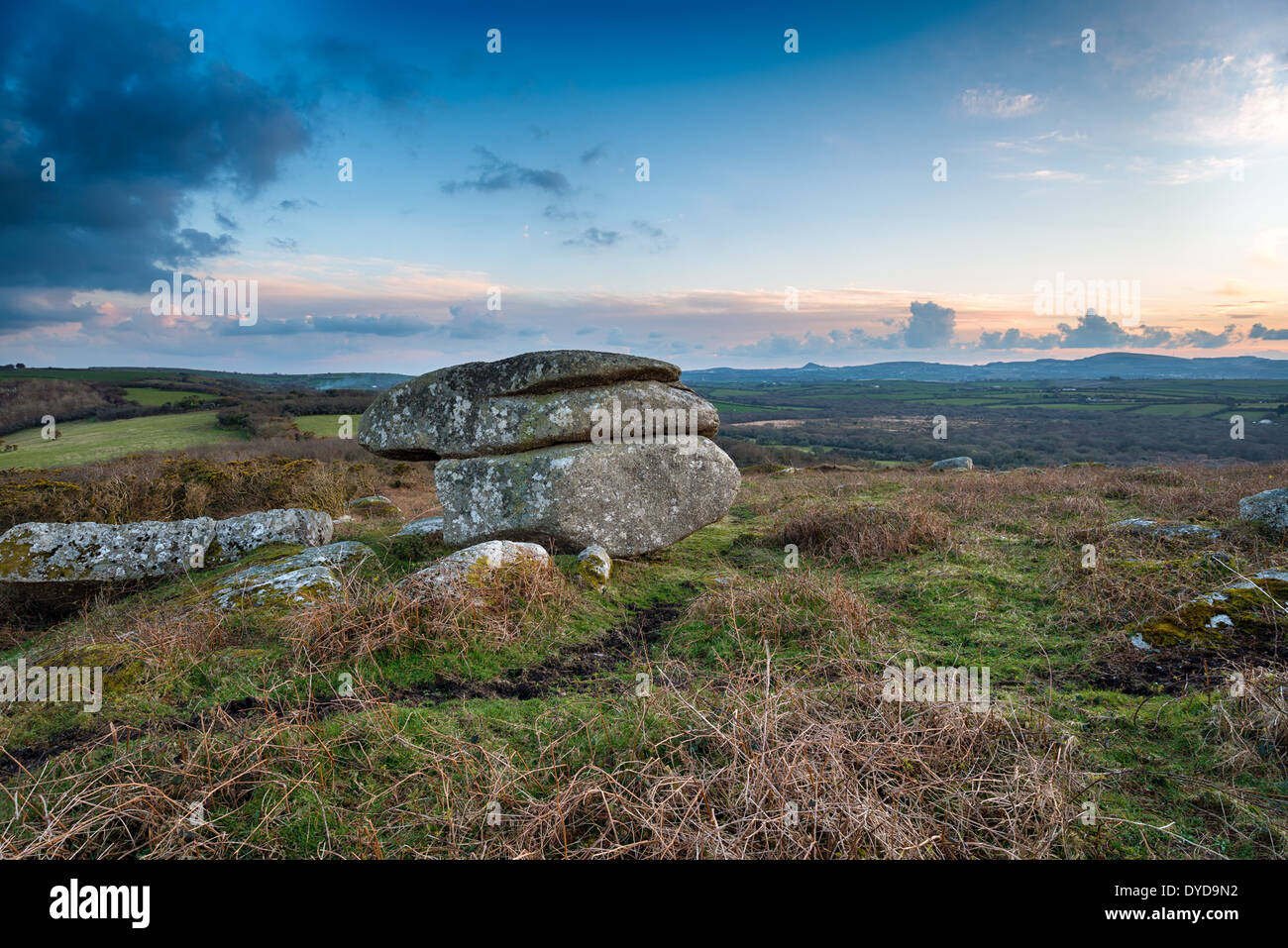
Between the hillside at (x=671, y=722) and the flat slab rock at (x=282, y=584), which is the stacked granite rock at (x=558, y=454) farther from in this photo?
the flat slab rock at (x=282, y=584)

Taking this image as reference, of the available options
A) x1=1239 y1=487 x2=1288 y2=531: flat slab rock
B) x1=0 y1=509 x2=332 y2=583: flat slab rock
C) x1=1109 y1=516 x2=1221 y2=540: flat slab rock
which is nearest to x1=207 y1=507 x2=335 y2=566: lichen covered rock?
x1=0 y1=509 x2=332 y2=583: flat slab rock

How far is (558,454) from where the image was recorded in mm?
9156

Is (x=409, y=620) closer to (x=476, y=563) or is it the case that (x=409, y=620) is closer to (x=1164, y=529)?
(x=476, y=563)

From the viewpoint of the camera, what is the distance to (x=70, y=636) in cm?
652

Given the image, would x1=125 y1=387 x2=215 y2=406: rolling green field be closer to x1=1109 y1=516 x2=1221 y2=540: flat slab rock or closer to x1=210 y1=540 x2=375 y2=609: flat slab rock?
Answer: x1=210 y1=540 x2=375 y2=609: flat slab rock

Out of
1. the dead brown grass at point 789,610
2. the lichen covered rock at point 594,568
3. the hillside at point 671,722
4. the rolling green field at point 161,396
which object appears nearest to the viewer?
the hillside at point 671,722

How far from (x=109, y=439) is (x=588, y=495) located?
31584 millimetres

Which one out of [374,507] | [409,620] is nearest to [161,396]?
[374,507]

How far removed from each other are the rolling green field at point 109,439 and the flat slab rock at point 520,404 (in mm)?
20139

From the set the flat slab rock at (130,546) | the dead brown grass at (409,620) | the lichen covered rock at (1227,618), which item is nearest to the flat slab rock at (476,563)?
the dead brown grass at (409,620)

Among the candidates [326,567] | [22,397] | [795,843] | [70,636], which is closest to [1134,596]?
[795,843]

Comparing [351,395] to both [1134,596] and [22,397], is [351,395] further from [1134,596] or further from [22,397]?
[1134,596]

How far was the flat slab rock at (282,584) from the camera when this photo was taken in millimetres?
6711

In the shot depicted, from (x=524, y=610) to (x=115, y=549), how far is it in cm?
657
